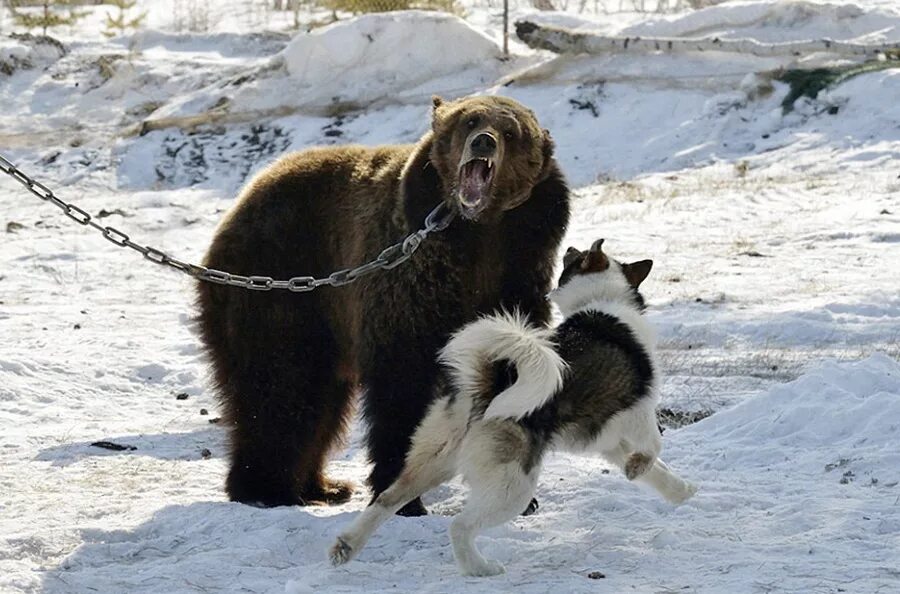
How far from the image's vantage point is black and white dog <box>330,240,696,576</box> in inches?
195

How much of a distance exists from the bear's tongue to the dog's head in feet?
1.74

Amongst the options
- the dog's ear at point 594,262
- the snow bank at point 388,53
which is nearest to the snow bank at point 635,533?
the dog's ear at point 594,262

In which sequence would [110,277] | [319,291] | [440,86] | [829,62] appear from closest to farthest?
[319,291] → [110,277] → [829,62] → [440,86]

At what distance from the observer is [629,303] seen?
5871 millimetres

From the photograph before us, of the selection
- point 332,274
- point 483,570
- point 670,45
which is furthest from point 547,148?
point 670,45

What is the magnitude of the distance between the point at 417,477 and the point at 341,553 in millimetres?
425

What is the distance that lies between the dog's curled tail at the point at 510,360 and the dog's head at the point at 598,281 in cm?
69

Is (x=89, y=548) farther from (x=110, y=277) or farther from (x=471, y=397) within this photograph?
(x=110, y=277)

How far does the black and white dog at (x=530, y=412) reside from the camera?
4945 millimetres

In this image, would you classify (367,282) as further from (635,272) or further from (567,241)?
(567,241)

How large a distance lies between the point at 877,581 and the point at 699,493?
55.6 inches

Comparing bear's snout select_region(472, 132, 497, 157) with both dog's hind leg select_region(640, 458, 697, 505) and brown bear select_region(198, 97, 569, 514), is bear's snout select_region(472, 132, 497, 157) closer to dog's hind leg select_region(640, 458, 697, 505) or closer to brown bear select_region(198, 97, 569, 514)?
brown bear select_region(198, 97, 569, 514)

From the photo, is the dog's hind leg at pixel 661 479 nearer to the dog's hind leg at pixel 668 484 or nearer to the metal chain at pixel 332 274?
the dog's hind leg at pixel 668 484

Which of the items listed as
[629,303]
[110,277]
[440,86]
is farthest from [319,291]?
[440,86]
